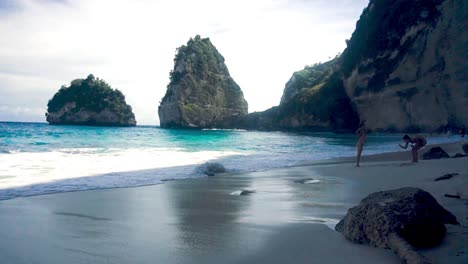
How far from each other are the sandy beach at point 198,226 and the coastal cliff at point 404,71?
37.6m

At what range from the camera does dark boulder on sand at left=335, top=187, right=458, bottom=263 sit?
3.19m

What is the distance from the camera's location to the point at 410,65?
45781 mm

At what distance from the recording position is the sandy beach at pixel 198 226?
10.7 ft

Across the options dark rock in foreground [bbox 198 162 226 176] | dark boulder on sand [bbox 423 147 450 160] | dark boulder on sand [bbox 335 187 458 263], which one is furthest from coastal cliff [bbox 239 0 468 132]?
dark boulder on sand [bbox 335 187 458 263]

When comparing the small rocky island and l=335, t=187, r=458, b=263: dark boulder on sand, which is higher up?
the small rocky island

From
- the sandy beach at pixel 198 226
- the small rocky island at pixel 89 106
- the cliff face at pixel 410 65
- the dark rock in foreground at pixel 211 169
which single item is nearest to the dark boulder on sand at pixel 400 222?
the sandy beach at pixel 198 226

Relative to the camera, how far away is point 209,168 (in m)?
11.6

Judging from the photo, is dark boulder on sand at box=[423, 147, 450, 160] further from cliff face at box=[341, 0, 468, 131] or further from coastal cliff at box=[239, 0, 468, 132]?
coastal cliff at box=[239, 0, 468, 132]

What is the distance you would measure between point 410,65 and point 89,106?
3728 inches

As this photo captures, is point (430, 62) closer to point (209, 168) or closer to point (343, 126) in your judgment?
point (343, 126)

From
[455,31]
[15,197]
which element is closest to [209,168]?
[15,197]

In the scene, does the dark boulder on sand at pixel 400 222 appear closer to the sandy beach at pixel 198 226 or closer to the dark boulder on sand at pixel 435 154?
the sandy beach at pixel 198 226

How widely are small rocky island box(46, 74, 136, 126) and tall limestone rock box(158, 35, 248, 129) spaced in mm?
17197

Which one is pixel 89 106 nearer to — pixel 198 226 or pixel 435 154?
pixel 435 154
